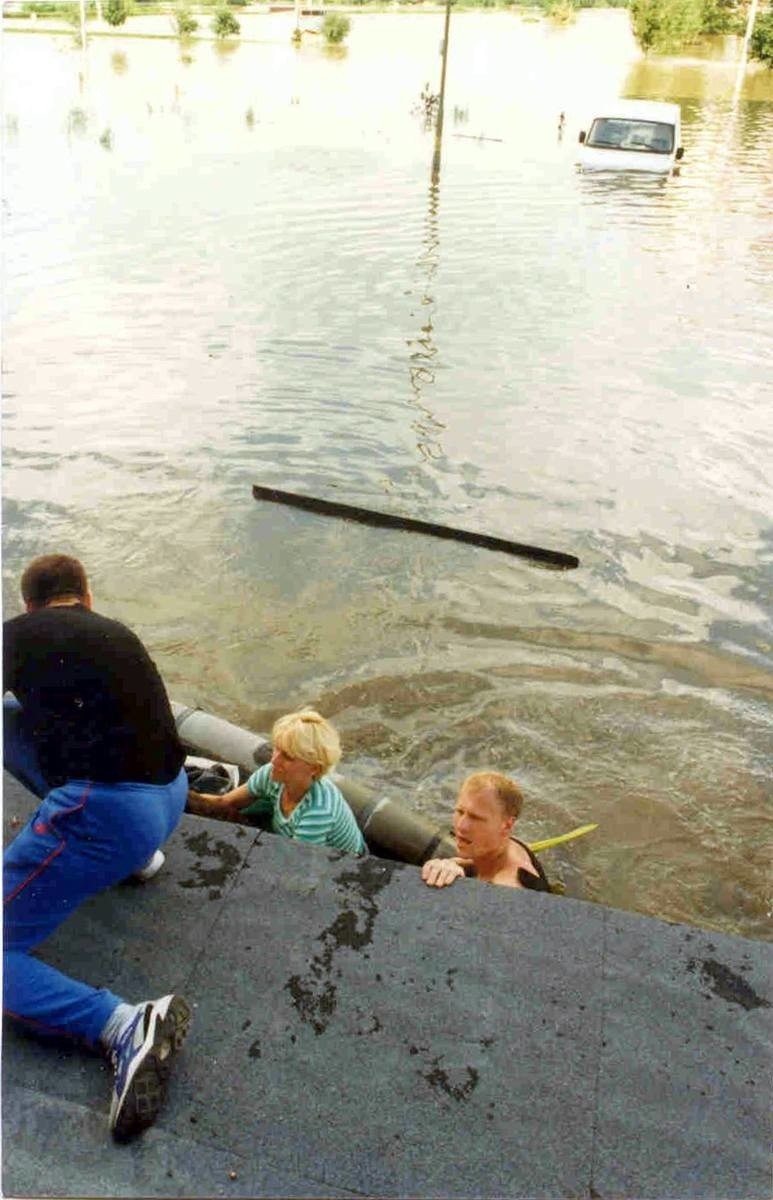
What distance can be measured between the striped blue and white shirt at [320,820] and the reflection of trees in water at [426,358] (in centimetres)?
674

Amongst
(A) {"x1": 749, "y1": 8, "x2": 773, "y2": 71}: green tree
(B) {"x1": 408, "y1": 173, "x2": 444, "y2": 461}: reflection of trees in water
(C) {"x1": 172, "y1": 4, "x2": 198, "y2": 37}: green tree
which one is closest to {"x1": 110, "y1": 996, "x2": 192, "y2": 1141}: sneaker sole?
(B) {"x1": 408, "y1": 173, "x2": 444, "y2": 461}: reflection of trees in water

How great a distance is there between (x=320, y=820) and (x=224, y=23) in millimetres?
59335

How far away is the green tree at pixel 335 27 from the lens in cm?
5700

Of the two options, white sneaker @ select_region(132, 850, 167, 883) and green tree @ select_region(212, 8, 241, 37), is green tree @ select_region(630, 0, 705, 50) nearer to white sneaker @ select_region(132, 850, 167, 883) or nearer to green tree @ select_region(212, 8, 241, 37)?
green tree @ select_region(212, 8, 241, 37)

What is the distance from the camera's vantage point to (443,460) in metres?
10.5

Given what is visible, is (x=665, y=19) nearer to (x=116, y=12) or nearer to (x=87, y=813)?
(x=116, y=12)

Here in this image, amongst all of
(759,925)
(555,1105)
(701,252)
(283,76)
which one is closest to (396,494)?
(759,925)

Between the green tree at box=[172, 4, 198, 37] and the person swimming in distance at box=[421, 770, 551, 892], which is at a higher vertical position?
the green tree at box=[172, 4, 198, 37]

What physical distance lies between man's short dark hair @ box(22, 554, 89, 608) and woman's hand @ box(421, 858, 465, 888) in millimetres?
1745

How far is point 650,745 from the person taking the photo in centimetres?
653

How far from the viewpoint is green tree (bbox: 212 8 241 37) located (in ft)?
171

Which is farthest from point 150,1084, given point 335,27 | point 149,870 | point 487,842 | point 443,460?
point 335,27

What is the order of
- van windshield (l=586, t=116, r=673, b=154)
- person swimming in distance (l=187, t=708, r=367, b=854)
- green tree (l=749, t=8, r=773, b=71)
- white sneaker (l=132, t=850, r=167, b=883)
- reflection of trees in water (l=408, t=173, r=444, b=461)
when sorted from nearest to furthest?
white sneaker (l=132, t=850, r=167, b=883) → person swimming in distance (l=187, t=708, r=367, b=854) → reflection of trees in water (l=408, t=173, r=444, b=461) → van windshield (l=586, t=116, r=673, b=154) → green tree (l=749, t=8, r=773, b=71)

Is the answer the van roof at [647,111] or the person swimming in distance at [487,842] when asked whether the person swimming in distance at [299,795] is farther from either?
the van roof at [647,111]
